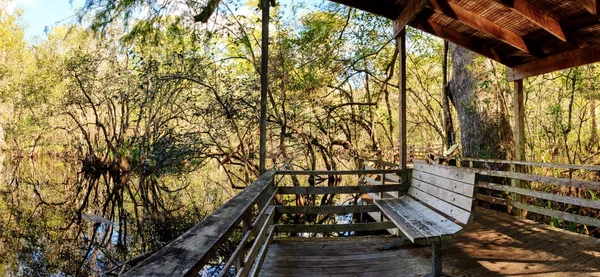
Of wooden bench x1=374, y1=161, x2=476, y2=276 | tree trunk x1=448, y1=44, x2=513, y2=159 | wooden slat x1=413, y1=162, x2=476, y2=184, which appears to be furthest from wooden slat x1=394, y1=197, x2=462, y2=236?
tree trunk x1=448, y1=44, x2=513, y2=159

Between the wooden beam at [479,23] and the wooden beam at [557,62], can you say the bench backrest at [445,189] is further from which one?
the wooden beam at [557,62]

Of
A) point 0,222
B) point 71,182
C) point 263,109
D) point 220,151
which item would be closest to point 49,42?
point 71,182

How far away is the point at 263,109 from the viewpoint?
4473 millimetres

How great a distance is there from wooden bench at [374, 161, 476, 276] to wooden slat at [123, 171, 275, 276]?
1.83 metres

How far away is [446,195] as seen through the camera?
11.9ft

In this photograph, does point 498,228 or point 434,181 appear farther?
Result: point 498,228

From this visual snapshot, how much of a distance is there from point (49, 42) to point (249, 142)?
1519 centimetres

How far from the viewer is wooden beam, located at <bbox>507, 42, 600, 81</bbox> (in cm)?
478

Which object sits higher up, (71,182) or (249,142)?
(249,142)

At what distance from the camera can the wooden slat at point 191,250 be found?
1.02 metres

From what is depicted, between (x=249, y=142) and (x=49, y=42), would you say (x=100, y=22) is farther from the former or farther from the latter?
(x=49, y=42)

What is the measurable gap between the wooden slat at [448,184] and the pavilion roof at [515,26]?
1846 mm

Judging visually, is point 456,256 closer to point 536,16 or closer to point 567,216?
point 567,216

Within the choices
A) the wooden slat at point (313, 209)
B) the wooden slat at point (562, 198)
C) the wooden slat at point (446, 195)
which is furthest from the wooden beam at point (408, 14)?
the wooden slat at point (562, 198)
